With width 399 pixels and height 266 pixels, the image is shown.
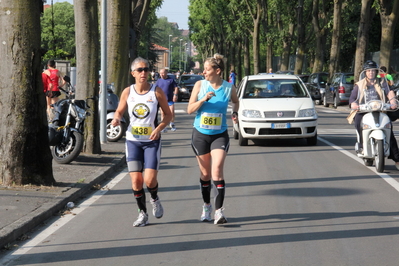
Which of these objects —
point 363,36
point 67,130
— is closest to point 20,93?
point 67,130

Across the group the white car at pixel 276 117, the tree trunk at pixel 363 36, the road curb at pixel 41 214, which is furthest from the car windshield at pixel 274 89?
the tree trunk at pixel 363 36

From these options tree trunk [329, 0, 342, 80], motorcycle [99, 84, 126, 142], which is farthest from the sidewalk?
tree trunk [329, 0, 342, 80]

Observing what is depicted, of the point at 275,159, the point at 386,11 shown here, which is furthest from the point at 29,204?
the point at 386,11

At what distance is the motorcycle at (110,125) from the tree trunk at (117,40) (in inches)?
17.8

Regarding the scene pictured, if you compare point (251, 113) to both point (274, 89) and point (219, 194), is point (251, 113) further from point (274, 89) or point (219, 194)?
point (219, 194)

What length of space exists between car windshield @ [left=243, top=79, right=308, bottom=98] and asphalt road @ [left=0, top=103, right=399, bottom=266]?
13.5ft

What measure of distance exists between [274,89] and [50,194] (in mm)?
8378

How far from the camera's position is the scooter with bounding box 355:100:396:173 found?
11203 mm

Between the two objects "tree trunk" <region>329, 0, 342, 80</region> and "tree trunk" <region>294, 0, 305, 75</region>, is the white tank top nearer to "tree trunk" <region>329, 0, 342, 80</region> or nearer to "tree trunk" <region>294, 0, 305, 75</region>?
"tree trunk" <region>329, 0, 342, 80</region>

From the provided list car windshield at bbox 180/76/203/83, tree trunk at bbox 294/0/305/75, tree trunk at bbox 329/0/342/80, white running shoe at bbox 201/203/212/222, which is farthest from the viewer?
tree trunk at bbox 294/0/305/75

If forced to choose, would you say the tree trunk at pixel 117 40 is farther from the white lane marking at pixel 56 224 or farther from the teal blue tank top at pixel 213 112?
the teal blue tank top at pixel 213 112

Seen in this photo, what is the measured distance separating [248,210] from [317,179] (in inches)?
111

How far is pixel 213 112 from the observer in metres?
7.41

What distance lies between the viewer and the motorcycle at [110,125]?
53.2 ft
